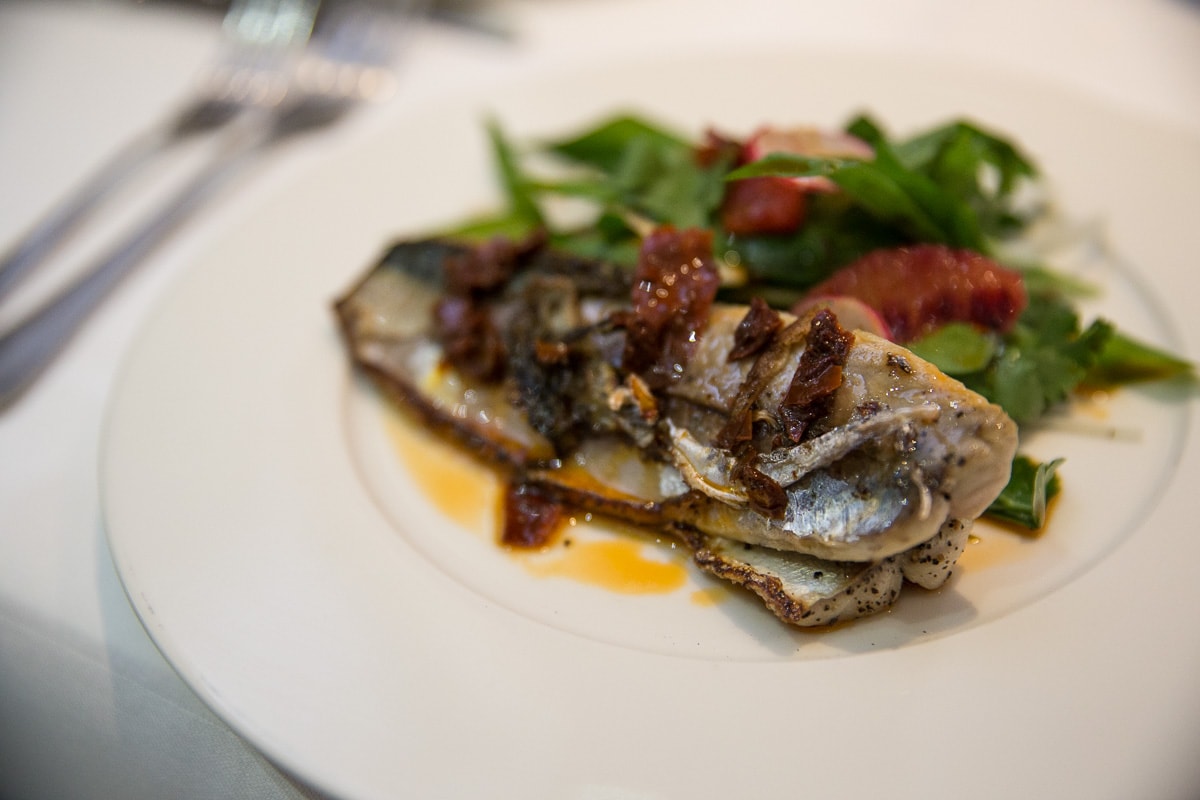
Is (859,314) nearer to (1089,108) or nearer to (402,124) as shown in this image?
(1089,108)

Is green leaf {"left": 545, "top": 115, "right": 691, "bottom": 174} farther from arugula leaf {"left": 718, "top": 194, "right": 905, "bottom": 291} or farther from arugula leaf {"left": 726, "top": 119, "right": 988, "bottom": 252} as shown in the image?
arugula leaf {"left": 726, "top": 119, "right": 988, "bottom": 252}

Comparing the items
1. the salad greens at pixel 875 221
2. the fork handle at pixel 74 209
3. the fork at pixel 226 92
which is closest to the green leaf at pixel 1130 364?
the salad greens at pixel 875 221

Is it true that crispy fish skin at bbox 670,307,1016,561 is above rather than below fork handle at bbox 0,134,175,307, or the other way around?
above

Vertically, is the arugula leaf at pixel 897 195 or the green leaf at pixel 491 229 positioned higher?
the arugula leaf at pixel 897 195

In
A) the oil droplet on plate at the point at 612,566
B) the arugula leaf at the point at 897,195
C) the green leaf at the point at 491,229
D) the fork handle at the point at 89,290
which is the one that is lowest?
the fork handle at the point at 89,290

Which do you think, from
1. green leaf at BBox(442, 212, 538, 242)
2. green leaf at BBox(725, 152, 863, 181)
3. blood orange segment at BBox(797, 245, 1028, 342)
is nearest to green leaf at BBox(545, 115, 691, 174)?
green leaf at BBox(442, 212, 538, 242)

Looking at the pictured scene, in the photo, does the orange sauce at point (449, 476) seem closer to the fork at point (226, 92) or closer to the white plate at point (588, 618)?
the white plate at point (588, 618)
